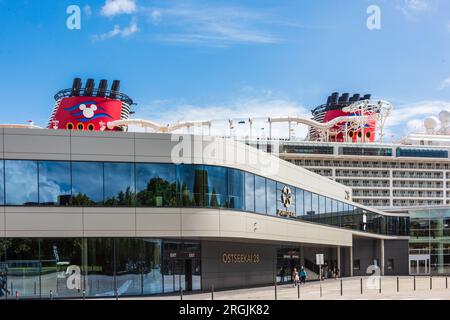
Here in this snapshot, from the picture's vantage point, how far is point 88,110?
91.3 m

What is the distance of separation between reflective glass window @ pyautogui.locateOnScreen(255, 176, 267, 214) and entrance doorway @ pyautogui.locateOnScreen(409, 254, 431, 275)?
3829cm

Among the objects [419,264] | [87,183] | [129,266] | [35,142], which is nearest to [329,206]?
[419,264]

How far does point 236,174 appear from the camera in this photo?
124ft

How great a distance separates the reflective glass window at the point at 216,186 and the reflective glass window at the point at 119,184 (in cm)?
442

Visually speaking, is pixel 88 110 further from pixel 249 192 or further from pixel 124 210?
pixel 124 210

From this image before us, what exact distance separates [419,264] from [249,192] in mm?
41451

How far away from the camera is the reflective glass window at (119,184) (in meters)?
33.2

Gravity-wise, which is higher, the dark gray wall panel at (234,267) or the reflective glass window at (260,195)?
the reflective glass window at (260,195)

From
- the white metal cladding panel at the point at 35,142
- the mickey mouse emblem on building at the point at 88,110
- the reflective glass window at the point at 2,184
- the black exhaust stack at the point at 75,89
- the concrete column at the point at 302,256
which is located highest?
the black exhaust stack at the point at 75,89

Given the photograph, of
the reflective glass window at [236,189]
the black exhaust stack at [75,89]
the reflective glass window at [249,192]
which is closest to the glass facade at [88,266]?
the reflective glass window at [236,189]

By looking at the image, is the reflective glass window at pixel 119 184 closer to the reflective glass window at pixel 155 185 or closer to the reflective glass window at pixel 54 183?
the reflective glass window at pixel 155 185

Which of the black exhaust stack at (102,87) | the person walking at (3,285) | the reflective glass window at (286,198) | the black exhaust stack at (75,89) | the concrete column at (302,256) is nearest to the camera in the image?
the person walking at (3,285)

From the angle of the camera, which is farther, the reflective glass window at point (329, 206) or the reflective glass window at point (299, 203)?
the reflective glass window at point (329, 206)

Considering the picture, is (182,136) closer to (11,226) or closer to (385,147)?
(11,226)
